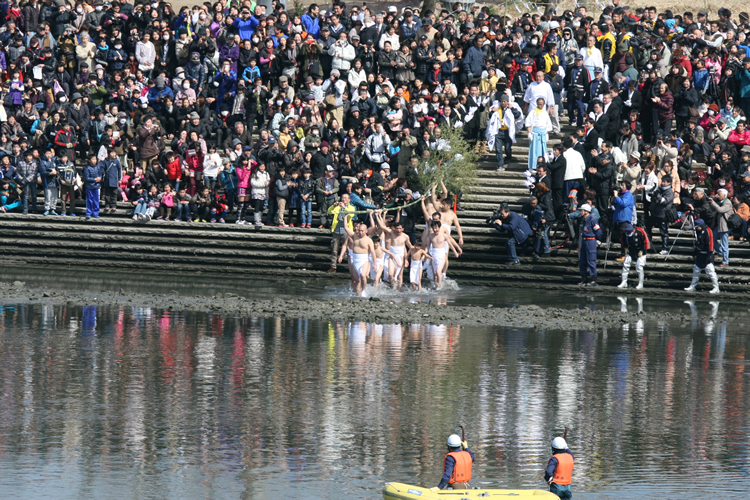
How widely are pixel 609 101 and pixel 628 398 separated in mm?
12730

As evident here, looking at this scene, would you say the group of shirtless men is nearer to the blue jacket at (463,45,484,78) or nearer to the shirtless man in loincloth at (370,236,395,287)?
the shirtless man in loincloth at (370,236,395,287)

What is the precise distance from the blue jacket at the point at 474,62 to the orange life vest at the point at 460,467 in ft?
63.0

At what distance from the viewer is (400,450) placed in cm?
1106

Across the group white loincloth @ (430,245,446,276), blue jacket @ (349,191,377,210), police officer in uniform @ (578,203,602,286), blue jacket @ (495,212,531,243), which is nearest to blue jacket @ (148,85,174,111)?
blue jacket @ (349,191,377,210)

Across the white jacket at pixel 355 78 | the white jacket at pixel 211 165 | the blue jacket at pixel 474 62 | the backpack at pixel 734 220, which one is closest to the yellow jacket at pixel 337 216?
the white jacket at pixel 211 165

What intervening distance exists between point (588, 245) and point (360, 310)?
5838 mm

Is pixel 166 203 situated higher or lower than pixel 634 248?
higher

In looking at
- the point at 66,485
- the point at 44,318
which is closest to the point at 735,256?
the point at 44,318

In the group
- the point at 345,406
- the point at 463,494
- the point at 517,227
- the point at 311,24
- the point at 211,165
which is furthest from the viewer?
the point at 311,24

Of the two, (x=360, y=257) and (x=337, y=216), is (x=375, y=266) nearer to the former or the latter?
(x=360, y=257)

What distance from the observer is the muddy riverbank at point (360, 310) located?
18.8 meters

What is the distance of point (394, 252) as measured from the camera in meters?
22.6

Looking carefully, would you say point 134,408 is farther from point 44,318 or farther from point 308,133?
point 308,133

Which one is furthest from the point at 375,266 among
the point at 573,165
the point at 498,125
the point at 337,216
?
the point at 498,125
